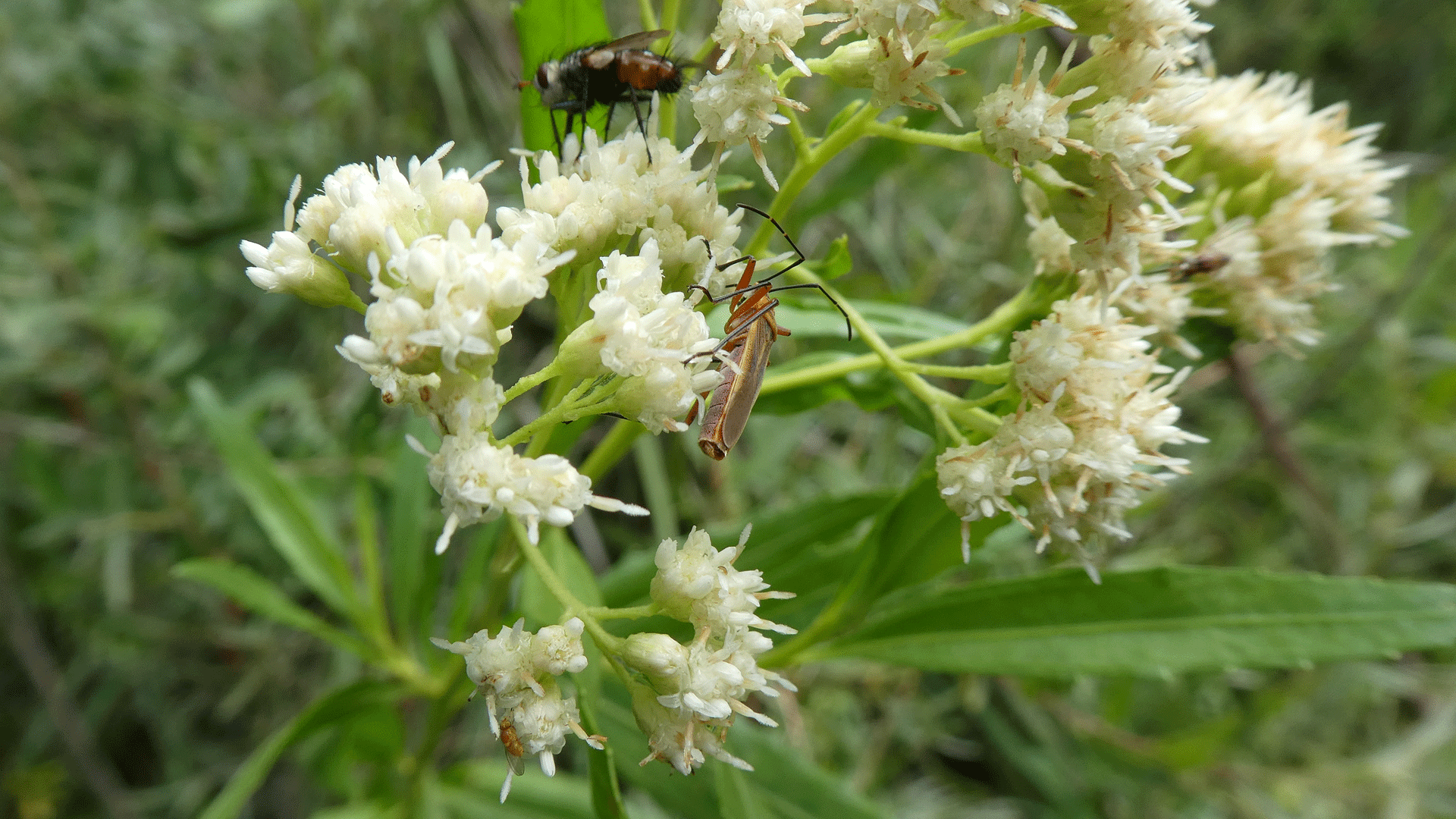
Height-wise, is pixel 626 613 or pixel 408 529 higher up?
pixel 626 613

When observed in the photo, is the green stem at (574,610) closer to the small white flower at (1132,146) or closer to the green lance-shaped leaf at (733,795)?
the green lance-shaped leaf at (733,795)

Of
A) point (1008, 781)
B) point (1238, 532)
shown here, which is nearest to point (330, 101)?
point (1008, 781)

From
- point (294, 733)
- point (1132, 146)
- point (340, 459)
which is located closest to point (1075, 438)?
point (1132, 146)

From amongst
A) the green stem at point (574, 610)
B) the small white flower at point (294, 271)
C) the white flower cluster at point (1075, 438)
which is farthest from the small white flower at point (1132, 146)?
the small white flower at point (294, 271)

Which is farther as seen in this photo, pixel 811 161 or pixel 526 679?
pixel 811 161

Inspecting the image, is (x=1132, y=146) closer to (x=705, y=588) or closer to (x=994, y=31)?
(x=994, y=31)

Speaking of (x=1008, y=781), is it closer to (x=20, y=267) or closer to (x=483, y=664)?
(x=483, y=664)
